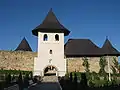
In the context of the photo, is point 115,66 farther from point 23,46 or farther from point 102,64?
point 23,46

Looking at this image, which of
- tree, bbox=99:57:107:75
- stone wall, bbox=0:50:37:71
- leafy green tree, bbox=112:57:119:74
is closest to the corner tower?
stone wall, bbox=0:50:37:71

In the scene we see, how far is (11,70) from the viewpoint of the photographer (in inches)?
1321

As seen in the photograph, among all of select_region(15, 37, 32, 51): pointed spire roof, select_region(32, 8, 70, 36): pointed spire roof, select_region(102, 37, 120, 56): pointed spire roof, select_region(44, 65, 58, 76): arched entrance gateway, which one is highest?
select_region(32, 8, 70, 36): pointed spire roof

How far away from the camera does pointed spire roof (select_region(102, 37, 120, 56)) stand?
36688 mm

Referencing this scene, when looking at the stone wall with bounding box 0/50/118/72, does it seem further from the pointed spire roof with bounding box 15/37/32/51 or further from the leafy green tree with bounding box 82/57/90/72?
the pointed spire roof with bounding box 15/37/32/51

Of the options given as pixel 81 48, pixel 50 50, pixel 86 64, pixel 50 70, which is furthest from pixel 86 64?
pixel 50 50

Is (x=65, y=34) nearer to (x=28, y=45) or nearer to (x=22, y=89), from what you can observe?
(x=28, y=45)

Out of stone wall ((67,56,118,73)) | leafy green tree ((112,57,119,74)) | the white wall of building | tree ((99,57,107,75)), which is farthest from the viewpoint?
stone wall ((67,56,118,73))

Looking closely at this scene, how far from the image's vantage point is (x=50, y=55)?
35.7m

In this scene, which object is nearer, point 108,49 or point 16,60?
point 16,60

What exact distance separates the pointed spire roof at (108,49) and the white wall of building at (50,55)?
6.56 m

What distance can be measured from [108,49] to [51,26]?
932 cm

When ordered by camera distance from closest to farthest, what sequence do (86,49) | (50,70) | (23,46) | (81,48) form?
(50,70), (86,49), (81,48), (23,46)

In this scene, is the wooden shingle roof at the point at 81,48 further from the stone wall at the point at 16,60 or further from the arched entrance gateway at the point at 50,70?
the stone wall at the point at 16,60
